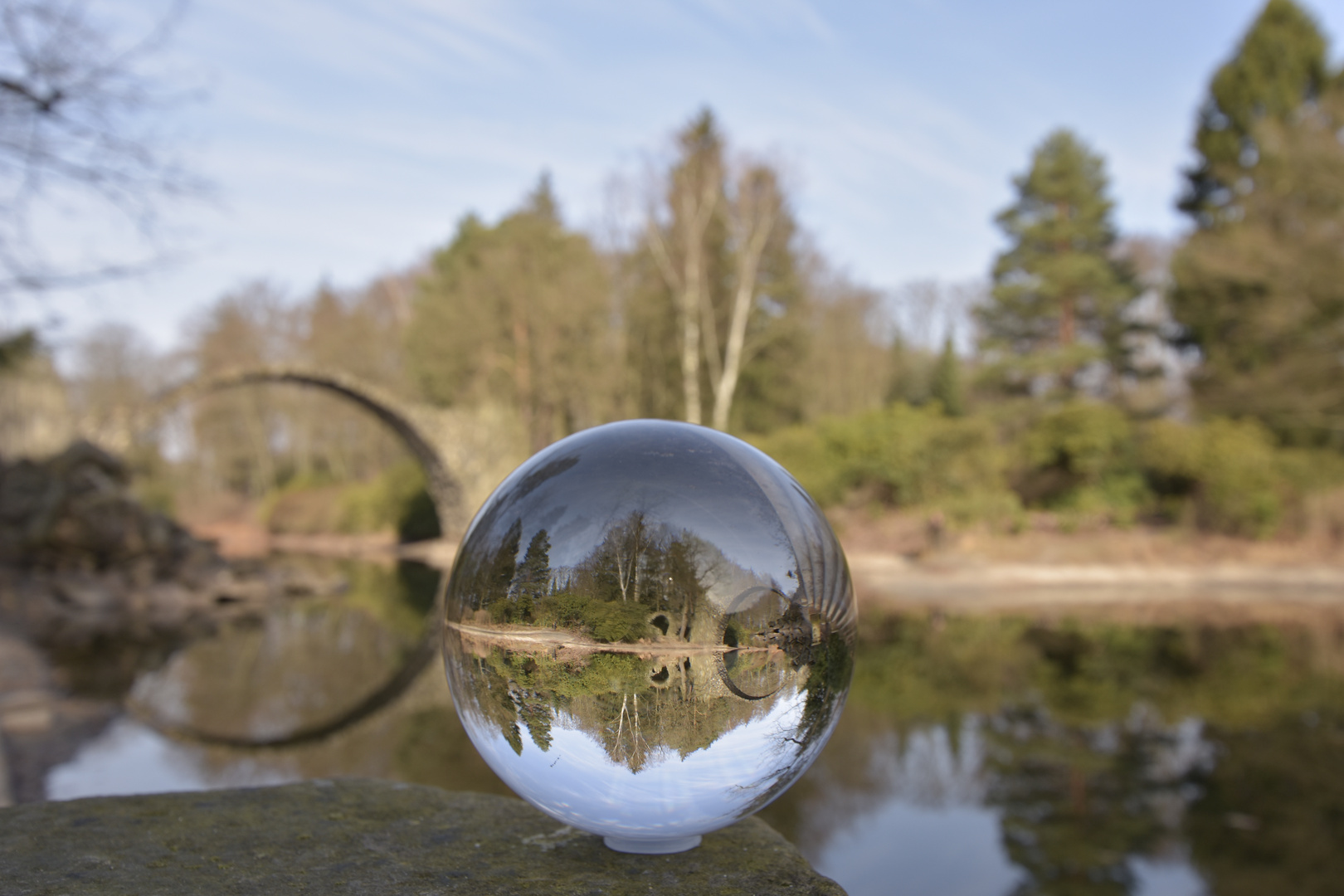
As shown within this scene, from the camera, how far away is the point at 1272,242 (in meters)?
20.4

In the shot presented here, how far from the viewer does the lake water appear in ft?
15.0

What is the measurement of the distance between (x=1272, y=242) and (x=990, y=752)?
2007cm

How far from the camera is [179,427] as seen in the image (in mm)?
38250

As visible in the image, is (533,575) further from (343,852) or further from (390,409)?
(390,409)

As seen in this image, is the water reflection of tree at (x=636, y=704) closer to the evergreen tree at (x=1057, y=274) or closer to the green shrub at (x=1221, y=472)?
the green shrub at (x=1221, y=472)

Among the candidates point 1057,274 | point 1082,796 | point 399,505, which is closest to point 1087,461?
point 1057,274

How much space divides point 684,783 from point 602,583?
555 mm

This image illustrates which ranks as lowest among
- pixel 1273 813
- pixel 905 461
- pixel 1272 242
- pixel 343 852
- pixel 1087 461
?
pixel 1273 813

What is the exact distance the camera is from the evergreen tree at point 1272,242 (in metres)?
20.0

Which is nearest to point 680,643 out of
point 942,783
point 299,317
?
point 942,783

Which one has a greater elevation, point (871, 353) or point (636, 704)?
point (871, 353)

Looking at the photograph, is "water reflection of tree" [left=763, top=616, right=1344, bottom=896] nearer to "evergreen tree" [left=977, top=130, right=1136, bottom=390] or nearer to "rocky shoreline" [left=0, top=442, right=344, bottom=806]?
"rocky shoreline" [left=0, top=442, right=344, bottom=806]

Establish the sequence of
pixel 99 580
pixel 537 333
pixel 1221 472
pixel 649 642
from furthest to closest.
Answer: pixel 537 333 < pixel 1221 472 < pixel 99 580 < pixel 649 642

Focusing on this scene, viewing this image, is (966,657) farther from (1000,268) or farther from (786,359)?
(1000,268)
